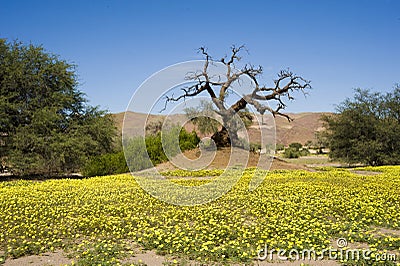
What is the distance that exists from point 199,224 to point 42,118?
16834 millimetres

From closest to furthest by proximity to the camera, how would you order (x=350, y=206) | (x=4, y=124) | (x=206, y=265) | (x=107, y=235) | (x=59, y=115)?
(x=206, y=265) → (x=107, y=235) → (x=350, y=206) → (x=4, y=124) → (x=59, y=115)

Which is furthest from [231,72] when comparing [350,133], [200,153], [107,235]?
[107,235]

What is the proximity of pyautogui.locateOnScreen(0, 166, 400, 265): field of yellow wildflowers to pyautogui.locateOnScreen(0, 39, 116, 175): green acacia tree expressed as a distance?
28.4 feet

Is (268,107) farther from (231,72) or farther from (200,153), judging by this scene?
(200,153)

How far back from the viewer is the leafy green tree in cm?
3177

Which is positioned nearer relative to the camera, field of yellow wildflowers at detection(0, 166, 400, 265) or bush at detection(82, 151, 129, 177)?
field of yellow wildflowers at detection(0, 166, 400, 265)

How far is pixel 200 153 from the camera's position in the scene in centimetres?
3050

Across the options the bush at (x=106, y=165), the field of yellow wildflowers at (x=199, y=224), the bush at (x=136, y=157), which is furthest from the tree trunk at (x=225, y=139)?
the field of yellow wildflowers at (x=199, y=224)

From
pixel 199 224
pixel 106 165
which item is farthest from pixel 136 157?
pixel 199 224

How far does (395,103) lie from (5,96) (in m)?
30.2

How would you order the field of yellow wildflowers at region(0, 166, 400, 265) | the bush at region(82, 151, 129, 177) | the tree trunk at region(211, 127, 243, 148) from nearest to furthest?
the field of yellow wildflowers at region(0, 166, 400, 265), the bush at region(82, 151, 129, 177), the tree trunk at region(211, 127, 243, 148)

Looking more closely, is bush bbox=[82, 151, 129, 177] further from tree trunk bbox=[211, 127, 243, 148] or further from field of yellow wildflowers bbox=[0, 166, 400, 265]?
field of yellow wildflowers bbox=[0, 166, 400, 265]

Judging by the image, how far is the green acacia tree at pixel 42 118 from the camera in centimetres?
2247

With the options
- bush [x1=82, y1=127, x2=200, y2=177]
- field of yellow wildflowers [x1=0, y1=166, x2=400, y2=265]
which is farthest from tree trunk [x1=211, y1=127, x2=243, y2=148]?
field of yellow wildflowers [x1=0, y1=166, x2=400, y2=265]
